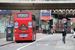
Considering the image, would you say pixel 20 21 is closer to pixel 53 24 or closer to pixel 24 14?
pixel 24 14

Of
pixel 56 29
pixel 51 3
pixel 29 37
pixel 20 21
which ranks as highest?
pixel 51 3

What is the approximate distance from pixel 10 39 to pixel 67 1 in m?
8.80

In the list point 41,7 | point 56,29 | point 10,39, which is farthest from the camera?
point 56,29

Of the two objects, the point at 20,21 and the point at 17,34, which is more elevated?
the point at 20,21

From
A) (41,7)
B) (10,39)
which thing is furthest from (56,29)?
(10,39)

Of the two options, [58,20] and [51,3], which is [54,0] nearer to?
[51,3]

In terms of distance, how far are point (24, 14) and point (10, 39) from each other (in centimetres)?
450

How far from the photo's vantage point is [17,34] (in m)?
23.3

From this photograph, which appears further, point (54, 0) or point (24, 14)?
point (54, 0)

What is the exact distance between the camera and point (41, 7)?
30.2m

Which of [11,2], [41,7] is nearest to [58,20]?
[41,7]

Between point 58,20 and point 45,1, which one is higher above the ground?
point 45,1

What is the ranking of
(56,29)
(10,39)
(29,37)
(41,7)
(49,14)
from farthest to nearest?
(56,29)
(49,14)
(41,7)
(10,39)
(29,37)

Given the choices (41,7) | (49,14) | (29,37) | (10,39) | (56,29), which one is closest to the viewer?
(29,37)
